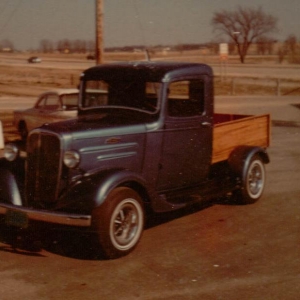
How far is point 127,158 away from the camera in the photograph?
6.50 m

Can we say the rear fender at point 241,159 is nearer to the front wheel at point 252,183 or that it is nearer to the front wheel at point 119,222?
the front wheel at point 252,183

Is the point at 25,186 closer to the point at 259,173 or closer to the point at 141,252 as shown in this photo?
the point at 141,252

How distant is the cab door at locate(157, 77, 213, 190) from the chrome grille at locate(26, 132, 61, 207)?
1.35 m

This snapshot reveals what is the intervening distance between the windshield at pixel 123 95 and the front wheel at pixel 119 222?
121 centimetres

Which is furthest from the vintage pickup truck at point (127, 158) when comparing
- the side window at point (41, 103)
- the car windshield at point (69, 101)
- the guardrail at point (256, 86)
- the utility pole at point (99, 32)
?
the guardrail at point (256, 86)

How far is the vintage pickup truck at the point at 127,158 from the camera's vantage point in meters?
5.97

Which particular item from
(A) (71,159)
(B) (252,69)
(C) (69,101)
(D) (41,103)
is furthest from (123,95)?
(B) (252,69)

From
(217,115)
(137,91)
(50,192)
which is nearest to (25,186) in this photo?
(50,192)

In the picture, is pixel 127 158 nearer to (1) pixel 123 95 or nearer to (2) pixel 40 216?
(1) pixel 123 95

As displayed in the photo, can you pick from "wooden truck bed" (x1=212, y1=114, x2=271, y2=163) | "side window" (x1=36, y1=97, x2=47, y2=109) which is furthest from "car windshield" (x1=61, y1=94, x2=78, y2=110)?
"wooden truck bed" (x1=212, y1=114, x2=271, y2=163)

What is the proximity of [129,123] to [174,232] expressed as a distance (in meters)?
1.44

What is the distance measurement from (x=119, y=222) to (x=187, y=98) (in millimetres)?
2027

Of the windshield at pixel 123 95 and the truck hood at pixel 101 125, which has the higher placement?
the windshield at pixel 123 95

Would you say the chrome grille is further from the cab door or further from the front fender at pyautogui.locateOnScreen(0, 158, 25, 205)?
the cab door
